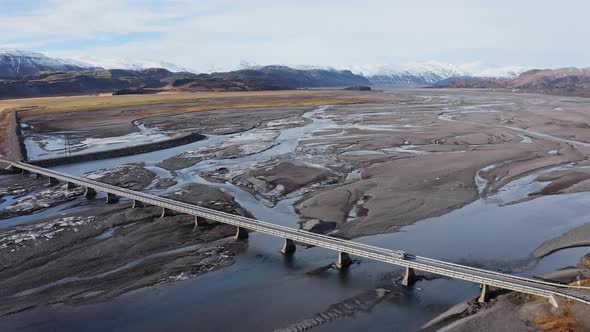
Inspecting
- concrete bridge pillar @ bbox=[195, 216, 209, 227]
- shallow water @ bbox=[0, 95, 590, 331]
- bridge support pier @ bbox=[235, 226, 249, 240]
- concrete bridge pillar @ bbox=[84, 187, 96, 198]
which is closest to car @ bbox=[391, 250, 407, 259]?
shallow water @ bbox=[0, 95, 590, 331]

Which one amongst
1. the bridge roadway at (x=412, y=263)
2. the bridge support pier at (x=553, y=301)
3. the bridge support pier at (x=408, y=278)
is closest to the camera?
the bridge support pier at (x=553, y=301)

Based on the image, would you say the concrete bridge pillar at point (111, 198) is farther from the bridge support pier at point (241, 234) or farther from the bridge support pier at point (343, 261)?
the bridge support pier at point (343, 261)

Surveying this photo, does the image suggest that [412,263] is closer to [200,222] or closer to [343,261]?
[343,261]

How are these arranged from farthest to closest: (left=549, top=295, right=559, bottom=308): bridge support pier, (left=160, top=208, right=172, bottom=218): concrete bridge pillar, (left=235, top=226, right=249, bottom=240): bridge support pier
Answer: (left=160, top=208, right=172, bottom=218): concrete bridge pillar < (left=235, top=226, right=249, bottom=240): bridge support pier < (left=549, top=295, right=559, bottom=308): bridge support pier

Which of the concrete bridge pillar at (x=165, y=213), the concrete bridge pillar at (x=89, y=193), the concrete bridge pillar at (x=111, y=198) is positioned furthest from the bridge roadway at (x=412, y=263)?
the concrete bridge pillar at (x=89, y=193)

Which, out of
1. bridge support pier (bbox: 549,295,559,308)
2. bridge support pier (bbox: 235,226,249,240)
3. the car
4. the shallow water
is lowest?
the shallow water

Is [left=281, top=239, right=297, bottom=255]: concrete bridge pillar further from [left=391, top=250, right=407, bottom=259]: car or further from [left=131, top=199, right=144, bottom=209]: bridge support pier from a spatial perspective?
[left=131, top=199, right=144, bottom=209]: bridge support pier
